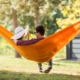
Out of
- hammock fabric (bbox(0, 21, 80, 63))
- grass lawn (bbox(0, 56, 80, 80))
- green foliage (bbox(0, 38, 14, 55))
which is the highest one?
hammock fabric (bbox(0, 21, 80, 63))

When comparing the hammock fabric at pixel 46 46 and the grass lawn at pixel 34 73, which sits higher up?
the hammock fabric at pixel 46 46

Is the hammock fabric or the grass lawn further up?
the hammock fabric

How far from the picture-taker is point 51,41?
3.28 metres

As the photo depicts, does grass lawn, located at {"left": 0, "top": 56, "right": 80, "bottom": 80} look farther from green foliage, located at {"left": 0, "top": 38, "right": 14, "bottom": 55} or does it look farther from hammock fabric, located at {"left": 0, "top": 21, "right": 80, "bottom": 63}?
green foliage, located at {"left": 0, "top": 38, "right": 14, "bottom": 55}

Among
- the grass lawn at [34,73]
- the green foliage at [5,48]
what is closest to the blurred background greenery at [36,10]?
the grass lawn at [34,73]

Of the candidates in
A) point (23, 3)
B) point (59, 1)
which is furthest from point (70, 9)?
point (23, 3)

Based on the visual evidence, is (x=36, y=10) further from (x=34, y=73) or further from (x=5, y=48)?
(x=5, y=48)

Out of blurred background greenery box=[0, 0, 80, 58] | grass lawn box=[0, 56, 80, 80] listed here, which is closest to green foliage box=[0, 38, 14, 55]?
blurred background greenery box=[0, 0, 80, 58]

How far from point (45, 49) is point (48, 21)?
46.7 feet

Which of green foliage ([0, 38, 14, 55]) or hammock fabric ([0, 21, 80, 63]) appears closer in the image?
hammock fabric ([0, 21, 80, 63])

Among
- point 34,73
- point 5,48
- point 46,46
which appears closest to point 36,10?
point 34,73

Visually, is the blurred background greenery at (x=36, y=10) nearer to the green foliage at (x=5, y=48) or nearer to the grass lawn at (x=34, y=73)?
the grass lawn at (x=34, y=73)

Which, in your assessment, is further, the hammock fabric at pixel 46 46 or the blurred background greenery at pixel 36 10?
the blurred background greenery at pixel 36 10

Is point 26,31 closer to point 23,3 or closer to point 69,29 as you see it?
point 69,29
